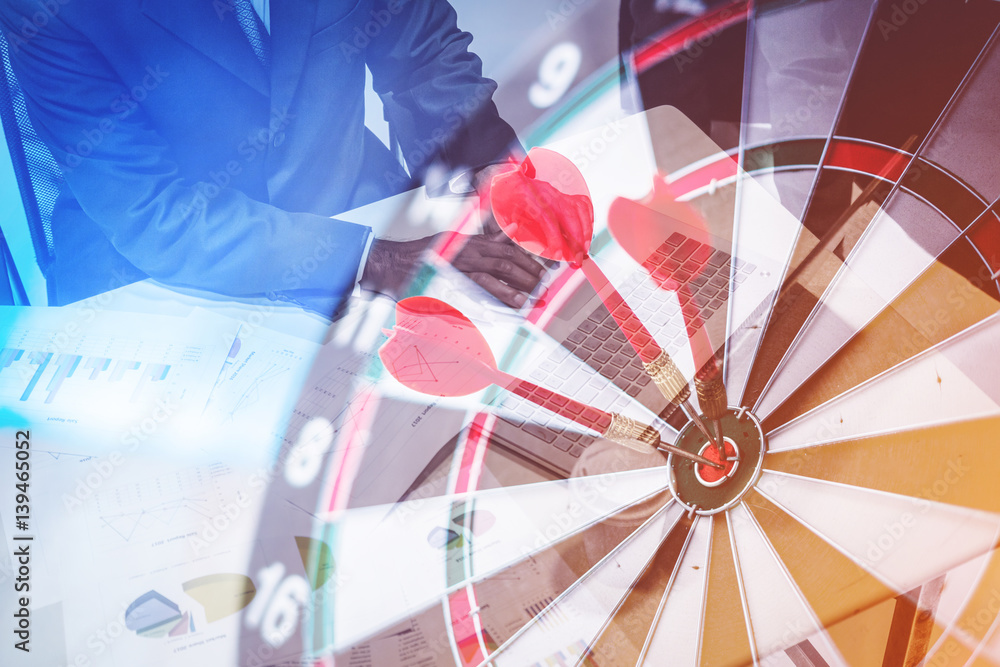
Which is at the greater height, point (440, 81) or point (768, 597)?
Answer: point (440, 81)

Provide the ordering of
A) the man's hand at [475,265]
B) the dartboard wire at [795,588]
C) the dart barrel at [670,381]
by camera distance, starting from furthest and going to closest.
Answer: the man's hand at [475,265], the dart barrel at [670,381], the dartboard wire at [795,588]

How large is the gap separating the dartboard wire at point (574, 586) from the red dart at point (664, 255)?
14cm

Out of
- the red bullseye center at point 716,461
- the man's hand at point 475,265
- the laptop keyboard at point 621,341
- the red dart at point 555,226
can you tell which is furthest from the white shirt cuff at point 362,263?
the red bullseye center at point 716,461

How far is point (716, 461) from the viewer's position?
0.85 meters

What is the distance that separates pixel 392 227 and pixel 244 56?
0.44 meters

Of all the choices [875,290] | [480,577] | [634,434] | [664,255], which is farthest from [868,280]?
[480,577]

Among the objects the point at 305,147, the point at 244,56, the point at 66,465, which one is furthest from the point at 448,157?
the point at 66,465

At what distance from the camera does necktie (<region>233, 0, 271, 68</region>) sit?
1.22 meters

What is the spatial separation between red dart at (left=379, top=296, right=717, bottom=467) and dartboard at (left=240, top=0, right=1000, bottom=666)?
0.07 feet

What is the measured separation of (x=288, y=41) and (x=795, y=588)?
1.33 metres

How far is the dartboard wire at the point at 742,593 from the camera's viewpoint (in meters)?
0.78

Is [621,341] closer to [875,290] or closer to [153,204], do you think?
[875,290]

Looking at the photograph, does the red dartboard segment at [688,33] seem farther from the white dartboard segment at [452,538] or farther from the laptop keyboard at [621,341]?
the white dartboard segment at [452,538]

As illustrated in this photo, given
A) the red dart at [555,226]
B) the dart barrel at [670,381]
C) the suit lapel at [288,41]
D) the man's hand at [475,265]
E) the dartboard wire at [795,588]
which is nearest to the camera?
the dartboard wire at [795,588]
